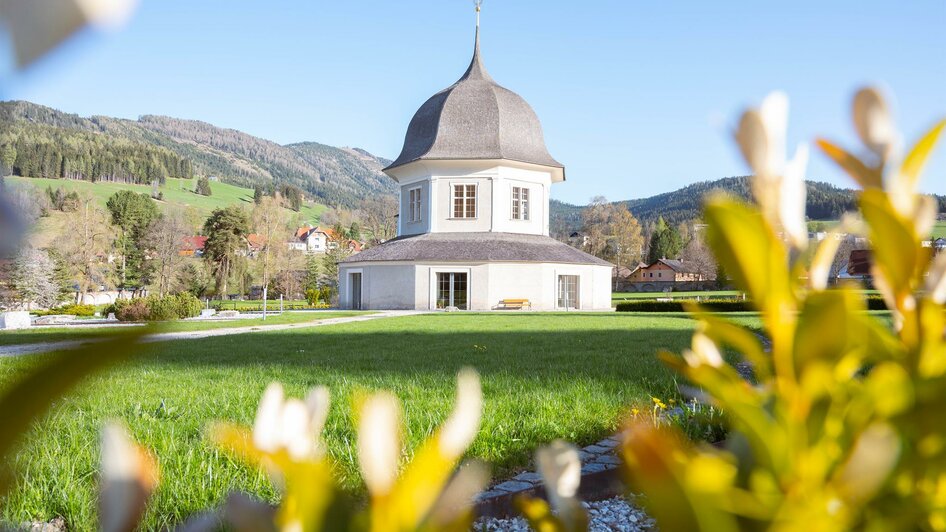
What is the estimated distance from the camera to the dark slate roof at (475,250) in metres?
26.3

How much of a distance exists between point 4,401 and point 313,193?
187206 mm

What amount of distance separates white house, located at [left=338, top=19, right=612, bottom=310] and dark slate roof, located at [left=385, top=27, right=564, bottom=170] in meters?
0.05

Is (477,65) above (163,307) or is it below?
above

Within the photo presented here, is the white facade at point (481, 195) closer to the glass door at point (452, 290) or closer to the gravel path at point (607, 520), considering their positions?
the glass door at point (452, 290)

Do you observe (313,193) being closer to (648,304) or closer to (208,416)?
(648,304)

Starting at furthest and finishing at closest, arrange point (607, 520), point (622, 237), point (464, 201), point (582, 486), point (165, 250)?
point (622, 237) < point (165, 250) < point (464, 201) < point (582, 486) < point (607, 520)

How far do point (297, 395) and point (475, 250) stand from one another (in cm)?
2181

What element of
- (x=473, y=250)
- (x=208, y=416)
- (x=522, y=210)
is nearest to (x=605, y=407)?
(x=208, y=416)

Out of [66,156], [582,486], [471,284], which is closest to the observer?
[66,156]

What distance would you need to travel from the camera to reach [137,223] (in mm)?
40625

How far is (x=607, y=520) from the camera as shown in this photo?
10.2ft

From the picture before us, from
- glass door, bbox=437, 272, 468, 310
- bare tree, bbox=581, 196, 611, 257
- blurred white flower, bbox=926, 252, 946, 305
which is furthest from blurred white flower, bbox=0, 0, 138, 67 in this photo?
bare tree, bbox=581, 196, 611, 257

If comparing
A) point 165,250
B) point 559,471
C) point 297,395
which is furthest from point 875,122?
point 165,250

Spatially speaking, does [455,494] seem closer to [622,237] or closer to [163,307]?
[163,307]
